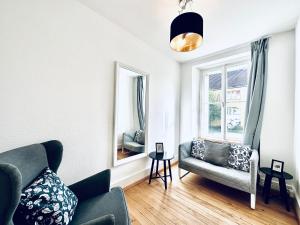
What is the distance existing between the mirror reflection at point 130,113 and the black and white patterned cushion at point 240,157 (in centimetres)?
150

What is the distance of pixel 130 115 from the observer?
2428 millimetres

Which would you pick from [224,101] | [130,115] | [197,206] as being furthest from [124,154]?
[224,101]

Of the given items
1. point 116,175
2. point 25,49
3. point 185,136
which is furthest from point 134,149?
point 25,49

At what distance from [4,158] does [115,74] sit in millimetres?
1539

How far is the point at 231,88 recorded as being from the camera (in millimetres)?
3127

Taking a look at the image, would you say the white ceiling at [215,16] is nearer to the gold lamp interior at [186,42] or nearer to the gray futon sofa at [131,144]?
the gold lamp interior at [186,42]

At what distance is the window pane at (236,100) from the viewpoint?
116 inches

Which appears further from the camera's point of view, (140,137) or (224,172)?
(140,137)

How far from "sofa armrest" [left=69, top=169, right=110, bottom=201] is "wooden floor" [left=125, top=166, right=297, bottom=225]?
598mm

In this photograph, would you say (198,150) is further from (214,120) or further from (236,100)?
(236,100)

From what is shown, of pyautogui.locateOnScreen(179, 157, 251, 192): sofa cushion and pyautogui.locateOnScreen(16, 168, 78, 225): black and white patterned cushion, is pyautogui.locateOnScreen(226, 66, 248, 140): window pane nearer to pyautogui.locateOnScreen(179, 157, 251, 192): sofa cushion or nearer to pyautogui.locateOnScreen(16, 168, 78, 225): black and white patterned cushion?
pyautogui.locateOnScreen(179, 157, 251, 192): sofa cushion

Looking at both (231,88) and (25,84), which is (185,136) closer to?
(231,88)

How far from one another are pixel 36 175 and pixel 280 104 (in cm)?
320

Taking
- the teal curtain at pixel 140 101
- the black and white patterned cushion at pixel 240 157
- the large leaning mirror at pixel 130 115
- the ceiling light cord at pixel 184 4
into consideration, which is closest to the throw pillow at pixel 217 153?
the black and white patterned cushion at pixel 240 157
